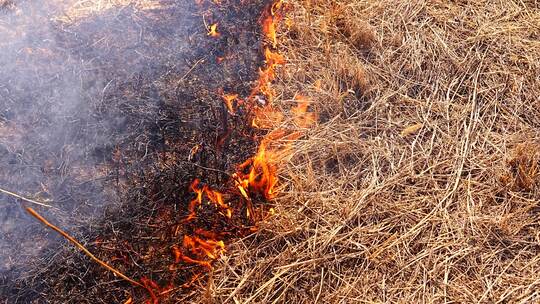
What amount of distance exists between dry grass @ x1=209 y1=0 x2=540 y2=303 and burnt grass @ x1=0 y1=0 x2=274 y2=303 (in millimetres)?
447

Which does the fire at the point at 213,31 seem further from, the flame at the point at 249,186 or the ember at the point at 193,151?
the flame at the point at 249,186

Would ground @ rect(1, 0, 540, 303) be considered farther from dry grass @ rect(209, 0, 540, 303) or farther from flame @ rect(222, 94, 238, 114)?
flame @ rect(222, 94, 238, 114)

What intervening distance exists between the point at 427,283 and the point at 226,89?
196 centimetres

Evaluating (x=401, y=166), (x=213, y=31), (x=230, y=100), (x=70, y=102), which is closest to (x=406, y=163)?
(x=401, y=166)

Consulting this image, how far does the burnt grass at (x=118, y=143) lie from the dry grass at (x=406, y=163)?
1.47ft

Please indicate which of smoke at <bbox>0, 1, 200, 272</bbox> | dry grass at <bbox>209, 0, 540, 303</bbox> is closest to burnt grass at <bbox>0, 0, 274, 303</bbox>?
smoke at <bbox>0, 1, 200, 272</bbox>

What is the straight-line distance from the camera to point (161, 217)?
2645 mm

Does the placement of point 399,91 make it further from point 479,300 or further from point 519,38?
point 479,300

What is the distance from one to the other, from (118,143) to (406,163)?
6.44 feet

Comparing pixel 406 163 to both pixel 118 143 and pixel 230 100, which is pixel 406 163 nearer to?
pixel 230 100

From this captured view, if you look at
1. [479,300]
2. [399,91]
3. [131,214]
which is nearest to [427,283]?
[479,300]

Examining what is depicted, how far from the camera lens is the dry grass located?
247 cm

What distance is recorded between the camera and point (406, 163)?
9.73 feet

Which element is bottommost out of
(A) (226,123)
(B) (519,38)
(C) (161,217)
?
(C) (161,217)
